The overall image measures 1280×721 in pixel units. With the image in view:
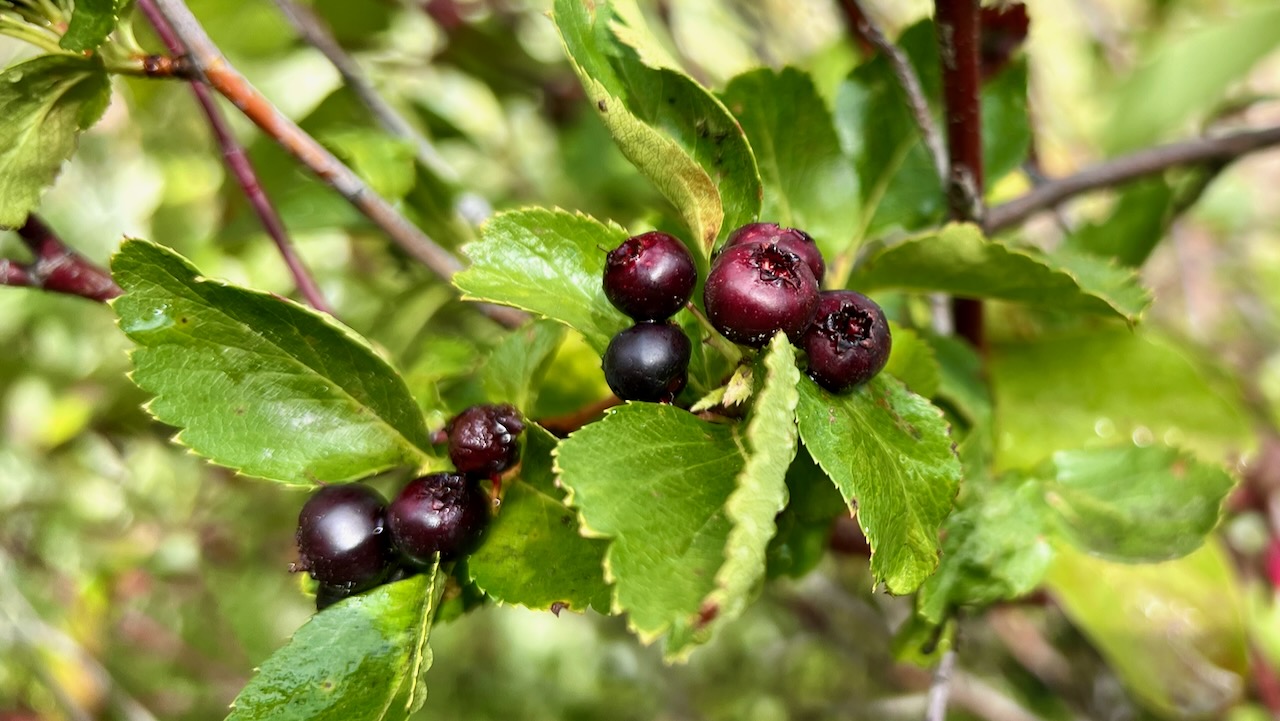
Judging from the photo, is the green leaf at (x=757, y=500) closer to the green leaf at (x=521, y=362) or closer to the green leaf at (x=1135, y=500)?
the green leaf at (x=521, y=362)

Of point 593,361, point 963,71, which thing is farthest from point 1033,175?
point 593,361

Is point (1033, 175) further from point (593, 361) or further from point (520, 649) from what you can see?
point (520, 649)

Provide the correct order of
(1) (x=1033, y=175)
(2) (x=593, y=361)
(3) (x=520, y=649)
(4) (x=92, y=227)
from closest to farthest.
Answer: (2) (x=593, y=361)
(1) (x=1033, y=175)
(4) (x=92, y=227)
(3) (x=520, y=649)

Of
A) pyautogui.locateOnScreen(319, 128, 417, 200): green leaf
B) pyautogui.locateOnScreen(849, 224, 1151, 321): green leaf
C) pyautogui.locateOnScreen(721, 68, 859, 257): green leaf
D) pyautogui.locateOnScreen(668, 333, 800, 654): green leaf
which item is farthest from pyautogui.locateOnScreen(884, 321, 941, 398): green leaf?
pyautogui.locateOnScreen(319, 128, 417, 200): green leaf

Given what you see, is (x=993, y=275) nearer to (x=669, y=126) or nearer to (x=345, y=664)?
(x=669, y=126)

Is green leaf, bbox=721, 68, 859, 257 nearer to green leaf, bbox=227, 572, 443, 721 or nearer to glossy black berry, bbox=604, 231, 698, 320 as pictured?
glossy black berry, bbox=604, 231, 698, 320

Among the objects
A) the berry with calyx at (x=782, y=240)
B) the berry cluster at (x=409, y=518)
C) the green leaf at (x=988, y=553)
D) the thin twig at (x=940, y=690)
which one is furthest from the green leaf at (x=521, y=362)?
the thin twig at (x=940, y=690)
